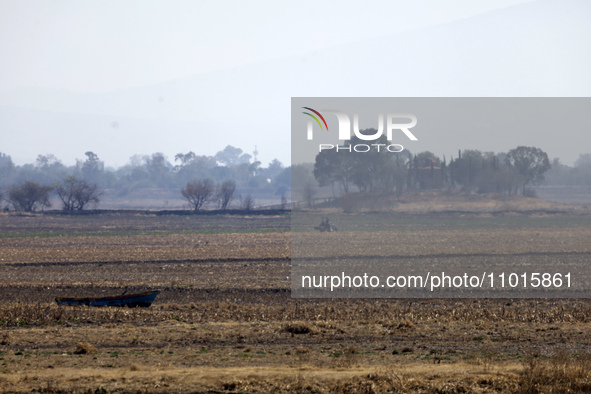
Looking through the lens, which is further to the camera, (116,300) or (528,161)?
(528,161)

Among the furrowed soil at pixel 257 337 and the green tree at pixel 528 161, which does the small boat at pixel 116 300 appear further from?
the green tree at pixel 528 161

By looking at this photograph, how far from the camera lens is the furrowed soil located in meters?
13.5

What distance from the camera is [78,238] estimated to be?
61594 mm

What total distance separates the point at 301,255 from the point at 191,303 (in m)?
20.2

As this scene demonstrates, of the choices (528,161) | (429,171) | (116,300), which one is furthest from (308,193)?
(116,300)

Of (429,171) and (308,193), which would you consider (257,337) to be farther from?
(308,193)

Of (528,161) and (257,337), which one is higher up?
(528,161)

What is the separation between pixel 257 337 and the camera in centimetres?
1812

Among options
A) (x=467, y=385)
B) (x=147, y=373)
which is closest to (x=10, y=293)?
(x=147, y=373)

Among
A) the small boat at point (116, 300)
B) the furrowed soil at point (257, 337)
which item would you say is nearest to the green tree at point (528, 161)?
the furrowed soil at point (257, 337)

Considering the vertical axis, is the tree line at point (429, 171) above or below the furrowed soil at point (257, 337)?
above

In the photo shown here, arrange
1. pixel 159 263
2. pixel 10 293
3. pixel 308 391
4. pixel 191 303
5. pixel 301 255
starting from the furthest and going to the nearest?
pixel 301 255 → pixel 159 263 → pixel 10 293 → pixel 191 303 → pixel 308 391

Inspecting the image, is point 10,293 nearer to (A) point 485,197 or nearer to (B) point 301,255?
(B) point 301,255

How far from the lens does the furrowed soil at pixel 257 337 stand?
13461 millimetres
